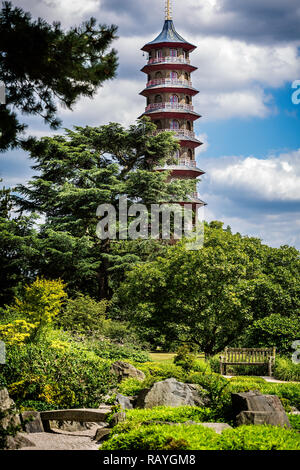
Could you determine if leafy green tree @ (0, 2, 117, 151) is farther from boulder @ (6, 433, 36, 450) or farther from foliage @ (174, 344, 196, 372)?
foliage @ (174, 344, 196, 372)

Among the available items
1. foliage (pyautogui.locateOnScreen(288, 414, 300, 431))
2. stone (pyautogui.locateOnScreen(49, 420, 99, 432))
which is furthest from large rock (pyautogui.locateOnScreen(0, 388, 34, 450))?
foliage (pyautogui.locateOnScreen(288, 414, 300, 431))

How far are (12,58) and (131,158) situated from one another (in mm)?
24494

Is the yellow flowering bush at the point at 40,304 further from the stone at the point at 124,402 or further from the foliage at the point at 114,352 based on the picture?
the stone at the point at 124,402

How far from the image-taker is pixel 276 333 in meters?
20.1

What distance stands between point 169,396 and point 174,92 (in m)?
34.1

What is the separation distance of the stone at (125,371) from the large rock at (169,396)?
123 inches

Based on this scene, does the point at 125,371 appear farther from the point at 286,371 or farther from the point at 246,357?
the point at 246,357

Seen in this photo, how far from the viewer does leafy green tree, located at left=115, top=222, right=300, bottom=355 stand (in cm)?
2220

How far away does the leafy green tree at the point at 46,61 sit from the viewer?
9031 mm

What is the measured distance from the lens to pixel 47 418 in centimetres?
956

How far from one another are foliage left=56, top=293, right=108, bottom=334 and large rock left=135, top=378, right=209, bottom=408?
10.8 meters

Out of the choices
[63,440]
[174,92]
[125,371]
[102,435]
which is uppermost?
[174,92]

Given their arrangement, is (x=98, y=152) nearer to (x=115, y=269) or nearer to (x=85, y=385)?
(x=115, y=269)

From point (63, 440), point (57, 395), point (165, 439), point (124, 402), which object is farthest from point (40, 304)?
point (165, 439)
